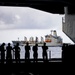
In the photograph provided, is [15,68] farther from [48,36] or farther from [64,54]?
[48,36]

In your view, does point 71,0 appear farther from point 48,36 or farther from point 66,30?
point 48,36

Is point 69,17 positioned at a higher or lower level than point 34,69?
higher

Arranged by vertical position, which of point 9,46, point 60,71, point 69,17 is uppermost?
point 69,17

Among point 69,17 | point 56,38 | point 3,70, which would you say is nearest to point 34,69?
A: point 3,70

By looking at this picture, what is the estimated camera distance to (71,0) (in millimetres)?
26703

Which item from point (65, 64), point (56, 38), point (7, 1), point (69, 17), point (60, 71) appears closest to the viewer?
point (60, 71)

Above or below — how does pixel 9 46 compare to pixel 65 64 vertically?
above

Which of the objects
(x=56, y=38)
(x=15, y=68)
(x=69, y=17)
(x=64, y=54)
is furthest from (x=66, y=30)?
(x=56, y=38)

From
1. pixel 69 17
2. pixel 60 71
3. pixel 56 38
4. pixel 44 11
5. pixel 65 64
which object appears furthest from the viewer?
pixel 56 38

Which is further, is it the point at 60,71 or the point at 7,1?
the point at 7,1

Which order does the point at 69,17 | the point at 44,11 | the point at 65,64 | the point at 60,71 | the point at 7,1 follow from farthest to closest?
the point at 44,11
the point at 69,17
the point at 7,1
the point at 65,64
the point at 60,71

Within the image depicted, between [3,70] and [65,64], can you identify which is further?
[65,64]

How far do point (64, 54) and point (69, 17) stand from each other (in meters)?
11.1

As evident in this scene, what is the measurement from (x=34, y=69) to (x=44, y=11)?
15380mm
